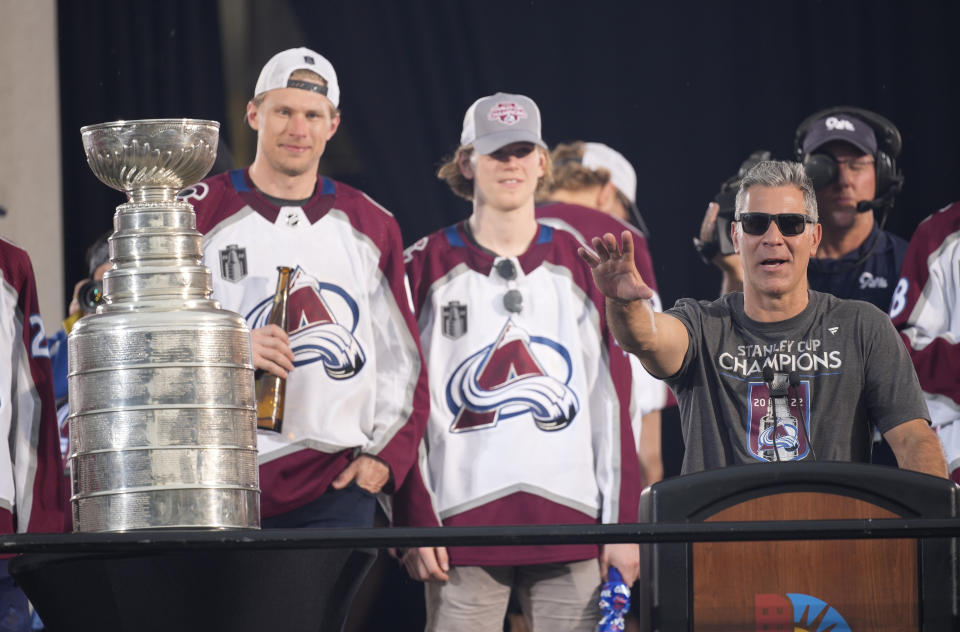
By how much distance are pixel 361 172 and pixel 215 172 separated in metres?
0.51

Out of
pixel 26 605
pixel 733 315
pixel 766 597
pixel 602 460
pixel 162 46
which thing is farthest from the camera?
pixel 162 46

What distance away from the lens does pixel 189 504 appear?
2.09m

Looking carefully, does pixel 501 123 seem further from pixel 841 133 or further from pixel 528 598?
pixel 528 598

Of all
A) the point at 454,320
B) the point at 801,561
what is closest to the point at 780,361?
the point at 801,561

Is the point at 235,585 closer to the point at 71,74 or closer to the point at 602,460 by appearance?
the point at 602,460

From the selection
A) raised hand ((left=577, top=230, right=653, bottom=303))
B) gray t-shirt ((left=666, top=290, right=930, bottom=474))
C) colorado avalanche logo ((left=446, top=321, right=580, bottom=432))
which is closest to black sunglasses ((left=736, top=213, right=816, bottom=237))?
gray t-shirt ((left=666, top=290, right=930, bottom=474))

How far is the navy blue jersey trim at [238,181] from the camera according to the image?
3.89m

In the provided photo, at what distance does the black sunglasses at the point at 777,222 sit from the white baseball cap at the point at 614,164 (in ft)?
6.01

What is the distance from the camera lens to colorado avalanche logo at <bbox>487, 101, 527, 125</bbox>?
419cm

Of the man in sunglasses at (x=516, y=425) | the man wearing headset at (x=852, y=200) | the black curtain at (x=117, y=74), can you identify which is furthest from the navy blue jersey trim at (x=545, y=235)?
the black curtain at (x=117, y=74)

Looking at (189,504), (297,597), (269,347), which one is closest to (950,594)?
(297,597)

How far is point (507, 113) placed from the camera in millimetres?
4203

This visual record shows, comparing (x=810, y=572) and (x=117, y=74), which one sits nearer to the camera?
(x=810, y=572)

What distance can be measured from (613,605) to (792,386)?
4.66ft
